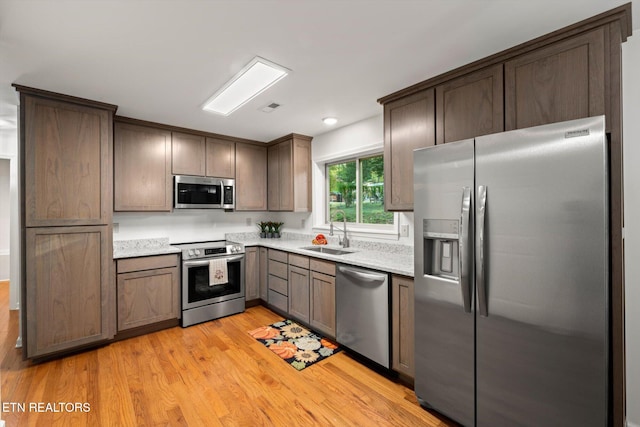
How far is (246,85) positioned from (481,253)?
85.7 inches

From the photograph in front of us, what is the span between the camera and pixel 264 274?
4.05 meters

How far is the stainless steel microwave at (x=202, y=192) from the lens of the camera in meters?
3.71

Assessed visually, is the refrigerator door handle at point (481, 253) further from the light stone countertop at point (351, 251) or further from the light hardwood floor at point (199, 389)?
the light hardwood floor at point (199, 389)

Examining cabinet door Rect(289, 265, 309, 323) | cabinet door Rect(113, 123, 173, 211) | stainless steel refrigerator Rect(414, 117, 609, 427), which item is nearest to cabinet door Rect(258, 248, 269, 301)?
cabinet door Rect(289, 265, 309, 323)

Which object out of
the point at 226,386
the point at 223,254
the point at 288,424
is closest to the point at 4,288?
the point at 223,254

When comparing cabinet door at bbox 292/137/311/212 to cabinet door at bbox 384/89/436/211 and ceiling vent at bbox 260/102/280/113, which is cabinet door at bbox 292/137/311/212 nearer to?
ceiling vent at bbox 260/102/280/113

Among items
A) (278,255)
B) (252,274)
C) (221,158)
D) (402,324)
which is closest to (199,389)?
(402,324)

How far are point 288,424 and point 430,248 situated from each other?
147 cm

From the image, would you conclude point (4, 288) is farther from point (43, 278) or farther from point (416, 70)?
point (416, 70)

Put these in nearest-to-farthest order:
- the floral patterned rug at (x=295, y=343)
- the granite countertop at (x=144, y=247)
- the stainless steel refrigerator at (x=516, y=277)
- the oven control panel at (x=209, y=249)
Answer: the stainless steel refrigerator at (x=516, y=277) → the floral patterned rug at (x=295, y=343) → the granite countertop at (x=144, y=247) → the oven control panel at (x=209, y=249)

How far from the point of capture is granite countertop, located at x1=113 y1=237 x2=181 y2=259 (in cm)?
338

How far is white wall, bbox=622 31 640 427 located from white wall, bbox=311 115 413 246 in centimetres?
155

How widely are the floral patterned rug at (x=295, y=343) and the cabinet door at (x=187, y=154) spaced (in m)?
2.18

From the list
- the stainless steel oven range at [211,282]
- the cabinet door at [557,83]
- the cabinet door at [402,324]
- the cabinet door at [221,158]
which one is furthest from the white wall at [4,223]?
the cabinet door at [557,83]
